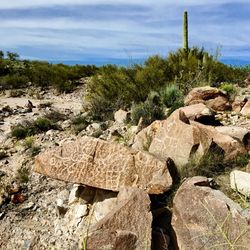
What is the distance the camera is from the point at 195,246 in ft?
17.7

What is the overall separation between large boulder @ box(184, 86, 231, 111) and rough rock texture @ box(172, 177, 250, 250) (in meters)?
4.20

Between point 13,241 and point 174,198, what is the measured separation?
2631mm

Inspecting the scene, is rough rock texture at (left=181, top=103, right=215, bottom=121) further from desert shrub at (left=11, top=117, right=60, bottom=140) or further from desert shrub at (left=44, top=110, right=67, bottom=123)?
desert shrub at (left=44, top=110, right=67, bottom=123)

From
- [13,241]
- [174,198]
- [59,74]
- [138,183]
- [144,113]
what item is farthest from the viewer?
[59,74]

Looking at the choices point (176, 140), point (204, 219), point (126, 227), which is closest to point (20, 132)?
point (176, 140)

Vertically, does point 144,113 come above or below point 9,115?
above

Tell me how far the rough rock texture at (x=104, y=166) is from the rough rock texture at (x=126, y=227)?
Answer: 634mm

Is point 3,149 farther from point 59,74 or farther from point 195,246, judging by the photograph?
point 59,74

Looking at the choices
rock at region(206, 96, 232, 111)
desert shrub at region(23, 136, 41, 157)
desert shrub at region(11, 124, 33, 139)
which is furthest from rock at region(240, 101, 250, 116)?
desert shrub at region(11, 124, 33, 139)

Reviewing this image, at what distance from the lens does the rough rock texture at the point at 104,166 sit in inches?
259

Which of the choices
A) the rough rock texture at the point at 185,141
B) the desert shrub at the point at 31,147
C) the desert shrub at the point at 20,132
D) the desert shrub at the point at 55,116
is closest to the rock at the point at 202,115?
the rough rock texture at the point at 185,141

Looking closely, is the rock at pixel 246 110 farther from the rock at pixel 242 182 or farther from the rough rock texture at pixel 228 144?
the rock at pixel 242 182

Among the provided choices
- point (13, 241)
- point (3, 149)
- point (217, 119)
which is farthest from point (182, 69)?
point (13, 241)

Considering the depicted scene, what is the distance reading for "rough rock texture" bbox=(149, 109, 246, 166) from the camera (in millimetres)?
7039
